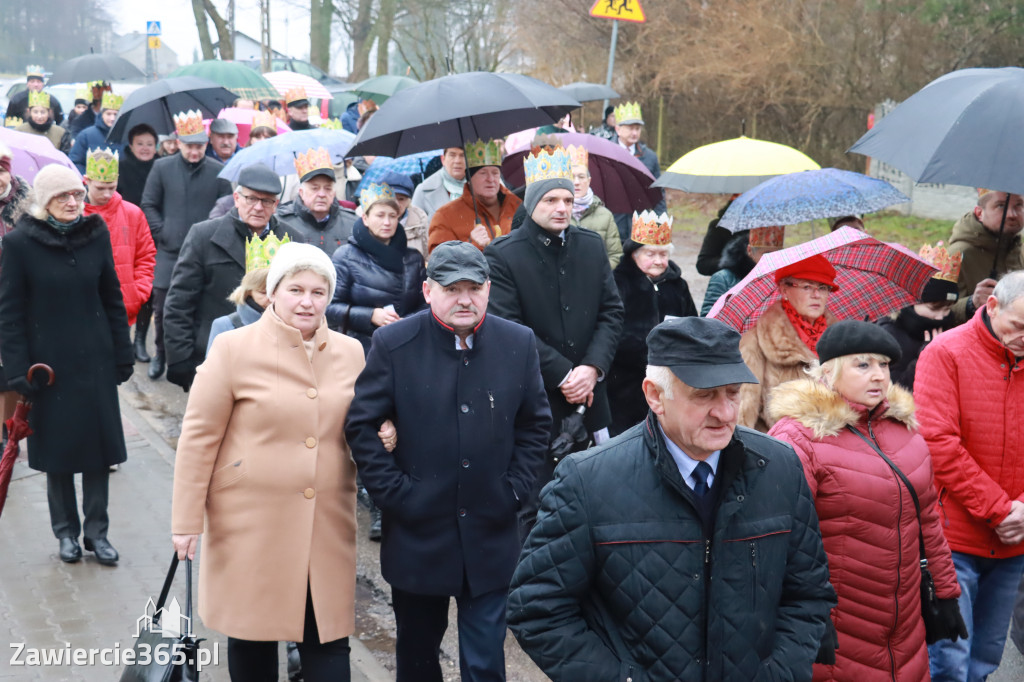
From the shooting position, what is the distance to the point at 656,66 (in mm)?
26156

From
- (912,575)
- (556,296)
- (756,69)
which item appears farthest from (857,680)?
(756,69)

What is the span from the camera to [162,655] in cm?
404

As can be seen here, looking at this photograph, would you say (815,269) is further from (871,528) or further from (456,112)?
(456,112)

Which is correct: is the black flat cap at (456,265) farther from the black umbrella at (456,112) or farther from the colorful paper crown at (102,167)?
the colorful paper crown at (102,167)

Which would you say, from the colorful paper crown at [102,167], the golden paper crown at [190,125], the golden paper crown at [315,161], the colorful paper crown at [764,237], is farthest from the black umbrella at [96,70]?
the colorful paper crown at [764,237]

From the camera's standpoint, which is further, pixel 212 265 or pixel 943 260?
pixel 212 265

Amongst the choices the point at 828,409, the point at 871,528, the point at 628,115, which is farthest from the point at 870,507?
the point at 628,115

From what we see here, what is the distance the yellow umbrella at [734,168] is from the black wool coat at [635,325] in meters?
1.13

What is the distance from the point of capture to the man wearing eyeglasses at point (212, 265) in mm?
6836

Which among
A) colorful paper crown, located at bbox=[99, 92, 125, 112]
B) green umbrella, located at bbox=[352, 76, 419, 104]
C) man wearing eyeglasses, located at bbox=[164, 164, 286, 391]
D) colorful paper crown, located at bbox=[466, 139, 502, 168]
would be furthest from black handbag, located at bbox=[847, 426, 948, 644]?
green umbrella, located at bbox=[352, 76, 419, 104]

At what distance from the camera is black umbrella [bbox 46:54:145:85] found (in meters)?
18.0

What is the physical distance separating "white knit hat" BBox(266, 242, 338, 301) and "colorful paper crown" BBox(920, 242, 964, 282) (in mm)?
3468

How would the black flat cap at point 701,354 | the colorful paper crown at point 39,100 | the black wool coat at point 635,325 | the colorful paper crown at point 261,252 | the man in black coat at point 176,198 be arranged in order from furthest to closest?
the colorful paper crown at point 39,100 → the man in black coat at point 176,198 → the black wool coat at point 635,325 → the colorful paper crown at point 261,252 → the black flat cap at point 701,354

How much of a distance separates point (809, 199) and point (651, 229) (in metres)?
0.92
